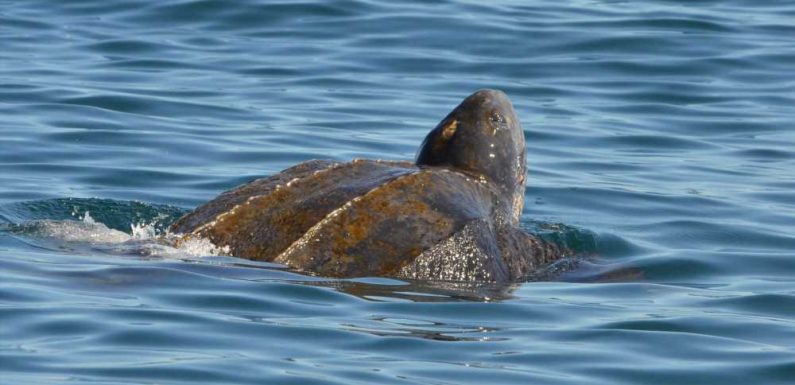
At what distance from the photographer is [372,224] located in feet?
23.2

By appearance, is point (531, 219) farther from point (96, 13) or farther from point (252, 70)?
point (96, 13)

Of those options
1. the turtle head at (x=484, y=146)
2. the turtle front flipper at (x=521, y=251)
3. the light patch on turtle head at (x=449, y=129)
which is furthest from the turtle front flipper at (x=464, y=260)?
the light patch on turtle head at (x=449, y=129)

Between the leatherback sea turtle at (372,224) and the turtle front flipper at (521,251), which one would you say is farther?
the turtle front flipper at (521,251)

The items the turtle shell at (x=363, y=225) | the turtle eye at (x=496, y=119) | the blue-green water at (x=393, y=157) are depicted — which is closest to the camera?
the blue-green water at (x=393, y=157)

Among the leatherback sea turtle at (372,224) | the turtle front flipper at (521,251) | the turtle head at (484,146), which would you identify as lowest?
the turtle front flipper at (521,251)

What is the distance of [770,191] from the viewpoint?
34.9ft

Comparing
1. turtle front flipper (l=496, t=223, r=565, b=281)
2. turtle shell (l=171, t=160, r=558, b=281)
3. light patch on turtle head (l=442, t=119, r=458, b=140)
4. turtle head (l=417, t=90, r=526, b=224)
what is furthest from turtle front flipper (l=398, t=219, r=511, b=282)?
light patch on turtle head (l=442, t=119, r=458, b=140)

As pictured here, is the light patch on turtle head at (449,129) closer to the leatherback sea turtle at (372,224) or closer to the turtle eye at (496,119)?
the turtle eye at (496,119)

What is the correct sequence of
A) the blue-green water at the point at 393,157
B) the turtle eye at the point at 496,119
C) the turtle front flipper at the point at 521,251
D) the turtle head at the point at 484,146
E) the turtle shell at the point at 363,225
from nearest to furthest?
the blue-green water at the point at 393,157 < the turtle shell at the point at 363,225 < the turtle front flipper at the point at 521,251 < the turtle head at the point at 484,146 < the turtle eye at the point at 496,119

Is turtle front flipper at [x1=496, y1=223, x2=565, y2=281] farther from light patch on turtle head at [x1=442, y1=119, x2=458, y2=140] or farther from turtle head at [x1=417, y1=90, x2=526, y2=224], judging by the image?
light patch on turtle head at [x1=442, y1=119, x2=458, y2=140]

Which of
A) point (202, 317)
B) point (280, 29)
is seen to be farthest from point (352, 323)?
point (280, 29)

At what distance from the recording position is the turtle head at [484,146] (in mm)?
8203

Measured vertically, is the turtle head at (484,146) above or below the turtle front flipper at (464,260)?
above

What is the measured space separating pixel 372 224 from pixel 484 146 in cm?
137
